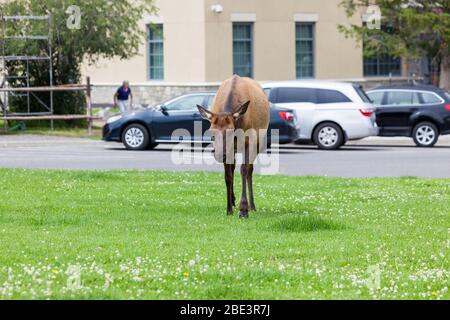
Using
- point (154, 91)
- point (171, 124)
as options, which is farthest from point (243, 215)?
point (154, 91)

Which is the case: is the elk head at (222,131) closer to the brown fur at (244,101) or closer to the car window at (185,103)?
the brown fur at (244,101)

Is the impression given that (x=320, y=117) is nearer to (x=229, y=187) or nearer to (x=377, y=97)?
(x=377, y=97)

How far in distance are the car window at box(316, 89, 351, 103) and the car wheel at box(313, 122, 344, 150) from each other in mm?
677

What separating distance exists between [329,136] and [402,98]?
109 inches

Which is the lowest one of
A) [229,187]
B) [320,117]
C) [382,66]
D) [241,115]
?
[229,187]

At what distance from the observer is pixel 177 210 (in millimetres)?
13875

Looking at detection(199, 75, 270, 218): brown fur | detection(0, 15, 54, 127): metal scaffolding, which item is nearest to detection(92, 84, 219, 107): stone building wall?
detection(0, 15, 54, 127): metal scaffolding

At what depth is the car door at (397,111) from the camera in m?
31.0

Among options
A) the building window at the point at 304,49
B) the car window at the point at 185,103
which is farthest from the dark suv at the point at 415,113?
the building window at the point at 304,49

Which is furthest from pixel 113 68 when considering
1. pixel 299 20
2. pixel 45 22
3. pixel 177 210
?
pixel 177 210

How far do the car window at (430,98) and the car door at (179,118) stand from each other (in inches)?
255

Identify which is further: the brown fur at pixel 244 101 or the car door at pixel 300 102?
the car door at pixel 300 102

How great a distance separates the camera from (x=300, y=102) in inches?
1188
